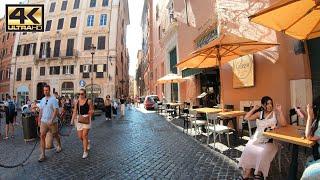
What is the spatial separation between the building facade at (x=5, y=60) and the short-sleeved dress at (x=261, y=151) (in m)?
48.8

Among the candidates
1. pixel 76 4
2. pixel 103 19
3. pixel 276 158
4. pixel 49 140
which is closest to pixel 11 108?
pixel 49 140

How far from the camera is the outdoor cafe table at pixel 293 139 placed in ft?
12.6

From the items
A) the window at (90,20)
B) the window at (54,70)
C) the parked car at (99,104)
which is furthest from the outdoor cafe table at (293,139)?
the window at (54,70)

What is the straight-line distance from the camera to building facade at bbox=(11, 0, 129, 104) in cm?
4262

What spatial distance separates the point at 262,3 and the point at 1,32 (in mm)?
54640

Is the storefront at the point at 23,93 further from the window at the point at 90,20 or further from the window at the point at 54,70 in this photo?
the window at the point at 90,20

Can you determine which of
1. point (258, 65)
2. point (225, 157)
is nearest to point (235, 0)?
point (258, 65)

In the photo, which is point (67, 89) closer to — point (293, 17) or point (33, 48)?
point (33, 48)

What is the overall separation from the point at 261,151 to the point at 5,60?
5348 cm

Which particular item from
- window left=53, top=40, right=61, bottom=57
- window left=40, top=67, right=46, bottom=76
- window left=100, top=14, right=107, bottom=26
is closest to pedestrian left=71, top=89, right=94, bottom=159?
window left=100, top=14, right=107, bottom=26

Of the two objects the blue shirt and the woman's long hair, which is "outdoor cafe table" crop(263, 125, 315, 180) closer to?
the woman's long hair

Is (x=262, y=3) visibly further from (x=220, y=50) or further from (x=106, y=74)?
(x=106, y=74)

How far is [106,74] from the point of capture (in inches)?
1665

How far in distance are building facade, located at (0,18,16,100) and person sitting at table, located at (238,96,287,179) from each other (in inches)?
1921
